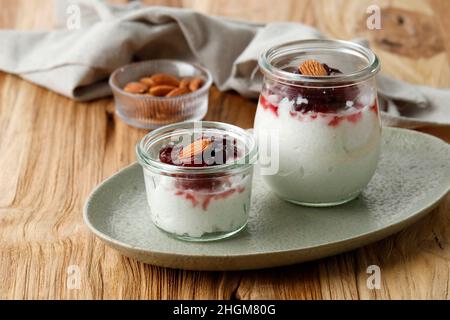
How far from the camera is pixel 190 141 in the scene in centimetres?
114

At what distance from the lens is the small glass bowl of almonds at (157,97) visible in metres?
1.49

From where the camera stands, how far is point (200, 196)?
1032 millimetres

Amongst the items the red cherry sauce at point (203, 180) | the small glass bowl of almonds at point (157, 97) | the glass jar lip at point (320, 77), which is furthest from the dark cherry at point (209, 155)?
the small glass bowl of almonds at point (157, 97)

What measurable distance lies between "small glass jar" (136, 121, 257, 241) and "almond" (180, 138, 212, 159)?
0.08 ft

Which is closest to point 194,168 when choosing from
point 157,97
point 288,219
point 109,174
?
point 288,219

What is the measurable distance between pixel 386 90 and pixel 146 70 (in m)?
0.44

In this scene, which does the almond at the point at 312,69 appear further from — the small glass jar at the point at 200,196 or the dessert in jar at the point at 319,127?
the small glass jar at the point at 200,196

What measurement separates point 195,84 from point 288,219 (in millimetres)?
488

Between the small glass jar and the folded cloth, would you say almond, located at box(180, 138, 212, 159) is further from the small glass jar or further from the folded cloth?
the folded cloth

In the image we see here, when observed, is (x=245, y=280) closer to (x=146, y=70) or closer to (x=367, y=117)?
(x=367, y=117)

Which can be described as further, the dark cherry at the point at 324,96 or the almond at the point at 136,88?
the almond at the point at 136,88

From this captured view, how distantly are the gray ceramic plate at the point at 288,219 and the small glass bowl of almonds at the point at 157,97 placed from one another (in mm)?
276

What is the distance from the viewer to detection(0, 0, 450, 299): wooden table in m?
1.03

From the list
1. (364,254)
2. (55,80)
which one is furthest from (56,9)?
(364,254)
